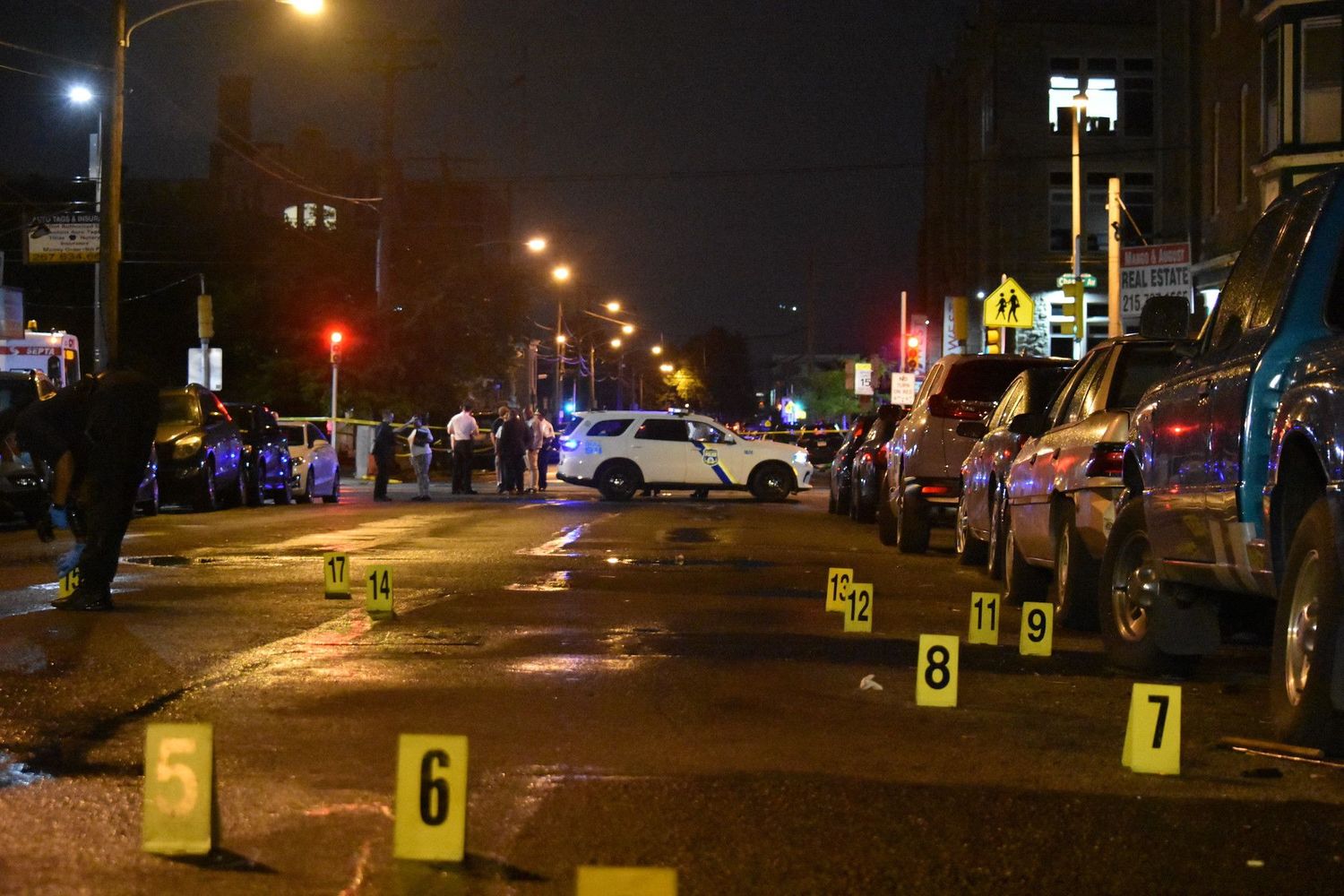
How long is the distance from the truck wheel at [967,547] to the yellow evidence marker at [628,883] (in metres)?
12.4

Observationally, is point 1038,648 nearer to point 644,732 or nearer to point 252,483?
point 644,732

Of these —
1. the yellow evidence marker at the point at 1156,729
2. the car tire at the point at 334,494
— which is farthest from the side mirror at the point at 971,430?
the car tire at the point at 334,494

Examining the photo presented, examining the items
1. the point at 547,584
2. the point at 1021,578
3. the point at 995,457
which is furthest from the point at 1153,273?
the point at 547,584

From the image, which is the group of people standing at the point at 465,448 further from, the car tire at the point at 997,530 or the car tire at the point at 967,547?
the car tire at the point at 997,530

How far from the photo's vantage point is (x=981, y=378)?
17.0 meters

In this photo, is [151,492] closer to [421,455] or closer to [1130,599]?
[421,455]

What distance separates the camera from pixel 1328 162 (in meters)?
26.5

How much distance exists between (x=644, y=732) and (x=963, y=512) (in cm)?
927

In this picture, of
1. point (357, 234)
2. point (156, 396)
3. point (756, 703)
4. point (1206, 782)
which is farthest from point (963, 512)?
point (357, 234)

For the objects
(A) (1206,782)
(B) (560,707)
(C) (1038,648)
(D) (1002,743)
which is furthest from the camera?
(C) (1038,648)

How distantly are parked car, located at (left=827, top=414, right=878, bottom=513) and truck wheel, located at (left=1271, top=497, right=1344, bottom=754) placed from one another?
18.5m

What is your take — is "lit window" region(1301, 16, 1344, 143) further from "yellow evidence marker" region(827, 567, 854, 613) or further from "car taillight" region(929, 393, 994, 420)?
"yellow evidence marker" region(827, 567, 854, 613)

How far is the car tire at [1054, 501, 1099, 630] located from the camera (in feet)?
33.7

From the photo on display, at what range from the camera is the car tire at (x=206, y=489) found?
968 inches
